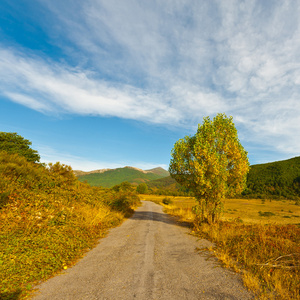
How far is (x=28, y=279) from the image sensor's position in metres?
5.32

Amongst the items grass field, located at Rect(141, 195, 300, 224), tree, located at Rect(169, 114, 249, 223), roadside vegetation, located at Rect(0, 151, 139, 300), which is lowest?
grass field, located at Rect(141, 195, 300, 224)

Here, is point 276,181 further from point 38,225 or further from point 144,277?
point 38,225

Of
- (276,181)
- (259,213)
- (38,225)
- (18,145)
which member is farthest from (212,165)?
(276,181)

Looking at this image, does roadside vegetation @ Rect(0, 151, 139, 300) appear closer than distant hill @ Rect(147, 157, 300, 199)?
Yes

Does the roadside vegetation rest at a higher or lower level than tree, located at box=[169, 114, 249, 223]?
lower

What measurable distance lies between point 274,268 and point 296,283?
1.08 m

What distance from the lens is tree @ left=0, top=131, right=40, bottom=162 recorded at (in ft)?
64.3

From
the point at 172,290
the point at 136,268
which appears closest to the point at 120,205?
the point at 136,268

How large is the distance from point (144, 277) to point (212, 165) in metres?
9.86

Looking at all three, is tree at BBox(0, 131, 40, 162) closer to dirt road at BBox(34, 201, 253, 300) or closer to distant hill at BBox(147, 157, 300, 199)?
dirt road at BBox(34, 201, 253, 300)

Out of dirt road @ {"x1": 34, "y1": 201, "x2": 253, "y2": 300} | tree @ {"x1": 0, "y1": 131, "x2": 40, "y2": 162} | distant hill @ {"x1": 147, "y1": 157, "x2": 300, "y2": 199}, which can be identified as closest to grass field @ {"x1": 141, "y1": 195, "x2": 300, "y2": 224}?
dirt road @ {"x1": 34, "y1": 201, "x2": 253, "y2": 300}

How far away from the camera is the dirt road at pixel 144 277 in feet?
15.4

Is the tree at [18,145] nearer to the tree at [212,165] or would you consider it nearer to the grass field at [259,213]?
the tree at [212,165]

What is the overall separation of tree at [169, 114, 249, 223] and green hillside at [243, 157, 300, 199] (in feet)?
255
